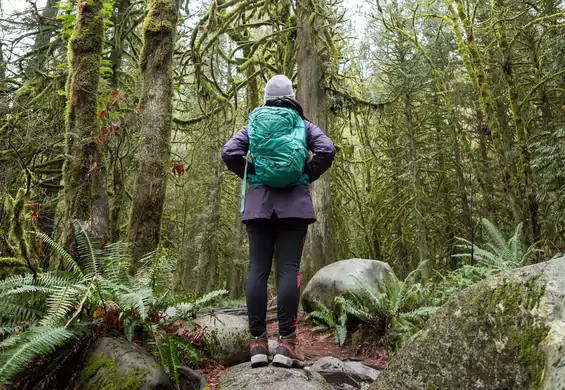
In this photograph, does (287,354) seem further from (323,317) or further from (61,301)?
(323,317)

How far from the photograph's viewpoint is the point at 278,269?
3436mm

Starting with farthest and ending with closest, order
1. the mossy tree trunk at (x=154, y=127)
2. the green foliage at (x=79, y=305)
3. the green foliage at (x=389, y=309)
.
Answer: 1. the green foliage at (x=389, y=309)
2. the mossy tree trunk at (x=154, y=127)
3. the green foliage at (x=79, y=305)

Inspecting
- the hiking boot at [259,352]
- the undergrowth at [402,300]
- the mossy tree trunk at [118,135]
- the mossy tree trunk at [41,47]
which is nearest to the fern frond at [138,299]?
the hiking boot at [259,352]

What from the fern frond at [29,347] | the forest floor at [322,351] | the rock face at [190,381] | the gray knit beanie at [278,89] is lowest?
the forest floor at [322,351]

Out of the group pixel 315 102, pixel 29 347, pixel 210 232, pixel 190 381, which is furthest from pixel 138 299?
pixel 210 232

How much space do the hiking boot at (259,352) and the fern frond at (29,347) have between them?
1304mm

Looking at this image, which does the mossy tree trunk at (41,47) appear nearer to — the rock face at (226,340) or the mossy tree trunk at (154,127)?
the mossy tree trunk at (154,127)

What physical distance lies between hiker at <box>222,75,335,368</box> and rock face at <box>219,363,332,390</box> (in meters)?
0.10

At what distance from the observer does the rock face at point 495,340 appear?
1728 millimetres

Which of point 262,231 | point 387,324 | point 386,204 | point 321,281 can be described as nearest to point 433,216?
point 386,204

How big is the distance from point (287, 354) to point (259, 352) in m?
0.22

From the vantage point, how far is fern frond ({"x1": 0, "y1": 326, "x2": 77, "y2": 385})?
2537 millimetres

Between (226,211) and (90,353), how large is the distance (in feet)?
43.7

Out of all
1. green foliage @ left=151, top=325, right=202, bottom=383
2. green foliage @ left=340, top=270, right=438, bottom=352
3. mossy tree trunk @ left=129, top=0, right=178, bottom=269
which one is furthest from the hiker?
green foliage @ left=340, top=270, right=438, bottom=352
